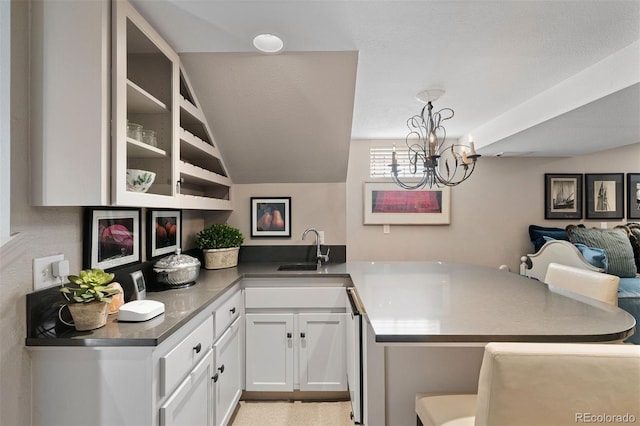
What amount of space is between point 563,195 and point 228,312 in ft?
13.6

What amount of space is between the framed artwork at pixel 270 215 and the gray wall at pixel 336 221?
2.6 inches

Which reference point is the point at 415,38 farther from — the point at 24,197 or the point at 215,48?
the point at 24,197

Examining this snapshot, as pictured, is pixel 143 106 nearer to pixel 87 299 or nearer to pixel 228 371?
pixel 87 299

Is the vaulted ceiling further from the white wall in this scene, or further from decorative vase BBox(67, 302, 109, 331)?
decorative vase BBox(67, 302, 109, 331)

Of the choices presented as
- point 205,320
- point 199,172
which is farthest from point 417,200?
point 205,320

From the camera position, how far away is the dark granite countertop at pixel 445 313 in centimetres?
115

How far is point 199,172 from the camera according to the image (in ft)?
7.13

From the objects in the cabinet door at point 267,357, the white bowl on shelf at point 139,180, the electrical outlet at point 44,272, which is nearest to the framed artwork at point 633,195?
the cabinet door at point 267,357

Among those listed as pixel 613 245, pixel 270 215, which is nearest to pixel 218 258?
pixel 270 215

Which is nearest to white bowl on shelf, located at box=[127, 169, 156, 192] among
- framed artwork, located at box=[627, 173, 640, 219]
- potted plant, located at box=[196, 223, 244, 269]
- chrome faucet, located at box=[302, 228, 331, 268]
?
potted plant, located at box=[196, 223, 244, 269]

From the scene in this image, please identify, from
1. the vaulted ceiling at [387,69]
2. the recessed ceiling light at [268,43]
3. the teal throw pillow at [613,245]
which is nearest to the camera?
the vaulted ceiling at [387,69]

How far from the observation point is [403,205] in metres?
3.87

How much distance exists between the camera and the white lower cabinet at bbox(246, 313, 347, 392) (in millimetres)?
2330

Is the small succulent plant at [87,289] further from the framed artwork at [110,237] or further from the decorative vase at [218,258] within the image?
the decorative vase at [218,258]
